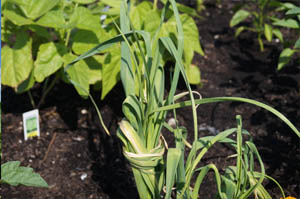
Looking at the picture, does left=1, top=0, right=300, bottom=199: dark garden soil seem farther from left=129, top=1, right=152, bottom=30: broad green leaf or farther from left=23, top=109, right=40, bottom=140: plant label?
left=129, top=1, right=152, bottom=30: broad green leaf

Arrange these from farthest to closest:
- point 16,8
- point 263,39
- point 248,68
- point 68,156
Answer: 1. point 263,39
2. point 248,68
3. point 68,156
4. point 16,8

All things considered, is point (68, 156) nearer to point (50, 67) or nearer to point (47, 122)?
point (47, 122)

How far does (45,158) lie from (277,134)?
1.02 metres

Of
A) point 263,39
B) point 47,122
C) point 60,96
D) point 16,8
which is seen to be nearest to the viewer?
point 16,8

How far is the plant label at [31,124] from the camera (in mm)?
1810

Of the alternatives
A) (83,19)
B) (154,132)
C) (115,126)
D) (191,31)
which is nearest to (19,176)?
(154,132)

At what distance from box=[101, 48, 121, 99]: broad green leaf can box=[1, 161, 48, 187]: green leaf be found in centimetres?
73

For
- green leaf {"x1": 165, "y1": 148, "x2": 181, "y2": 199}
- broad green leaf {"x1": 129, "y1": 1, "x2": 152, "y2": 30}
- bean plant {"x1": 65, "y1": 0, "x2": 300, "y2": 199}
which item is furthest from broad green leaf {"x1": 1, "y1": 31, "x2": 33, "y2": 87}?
green leaf {"x1": 165, "y1": 148, "x2": 181, "y2": 199}

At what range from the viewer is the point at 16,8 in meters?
1.68

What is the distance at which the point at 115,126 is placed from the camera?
6.33 ft

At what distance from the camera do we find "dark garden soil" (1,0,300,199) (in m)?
1.63

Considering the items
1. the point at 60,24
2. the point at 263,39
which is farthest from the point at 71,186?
the point at 263,39

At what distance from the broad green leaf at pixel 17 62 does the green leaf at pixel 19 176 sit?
74cm

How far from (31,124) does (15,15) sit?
50 cm
